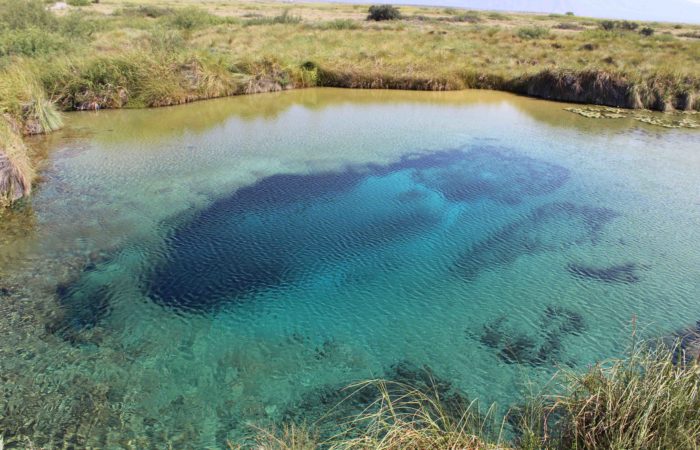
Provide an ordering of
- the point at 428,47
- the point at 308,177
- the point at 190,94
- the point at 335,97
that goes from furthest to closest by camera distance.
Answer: the point at 428,47 < the point at 335,97 < the point at 190,94 < the point at 308,177

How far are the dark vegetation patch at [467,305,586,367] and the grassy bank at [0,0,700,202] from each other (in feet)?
32.4

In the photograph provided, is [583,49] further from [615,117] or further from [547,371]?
[547,371]

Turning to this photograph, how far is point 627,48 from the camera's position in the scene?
19141mm

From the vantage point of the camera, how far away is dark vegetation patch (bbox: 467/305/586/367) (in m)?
4.10

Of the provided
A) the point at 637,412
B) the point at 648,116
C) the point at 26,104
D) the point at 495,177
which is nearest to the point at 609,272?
the point at 495,177

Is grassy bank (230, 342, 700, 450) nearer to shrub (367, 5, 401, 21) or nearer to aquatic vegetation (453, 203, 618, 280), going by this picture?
aquatic vegetation (453, 203, 618, 280)

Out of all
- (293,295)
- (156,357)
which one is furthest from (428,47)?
(156,357)

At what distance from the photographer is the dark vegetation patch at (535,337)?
4.10m

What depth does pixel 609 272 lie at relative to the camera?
17.9ft

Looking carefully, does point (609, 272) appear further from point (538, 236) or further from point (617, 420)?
point (617, 420)

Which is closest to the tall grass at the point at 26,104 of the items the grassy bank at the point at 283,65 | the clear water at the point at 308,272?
the grassy bank at the point at 283,65

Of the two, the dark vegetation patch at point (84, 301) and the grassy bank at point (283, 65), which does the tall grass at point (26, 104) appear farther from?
the dark vegetation patch at point (84, 301)

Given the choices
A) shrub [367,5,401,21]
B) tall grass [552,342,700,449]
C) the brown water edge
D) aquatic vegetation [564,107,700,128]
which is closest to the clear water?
tall grass [552,342,700,449]

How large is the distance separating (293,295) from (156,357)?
1.50 m
